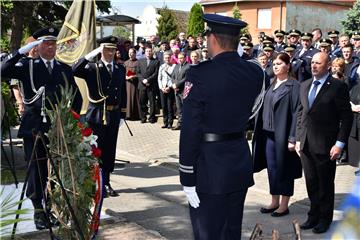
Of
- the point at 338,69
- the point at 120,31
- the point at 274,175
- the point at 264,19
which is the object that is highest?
the point at 264,19

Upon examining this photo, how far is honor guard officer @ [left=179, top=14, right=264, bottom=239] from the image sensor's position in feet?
11.5

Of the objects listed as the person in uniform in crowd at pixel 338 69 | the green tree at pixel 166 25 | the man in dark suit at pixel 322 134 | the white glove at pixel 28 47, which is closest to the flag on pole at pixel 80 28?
the white glove at pixel 28 47

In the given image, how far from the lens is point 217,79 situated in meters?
3.51

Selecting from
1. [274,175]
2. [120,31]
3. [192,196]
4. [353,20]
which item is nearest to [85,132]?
[192,196]

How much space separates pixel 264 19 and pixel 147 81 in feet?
95.7

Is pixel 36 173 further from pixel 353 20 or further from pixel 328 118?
pixel 353 20

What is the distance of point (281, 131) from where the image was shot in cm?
584

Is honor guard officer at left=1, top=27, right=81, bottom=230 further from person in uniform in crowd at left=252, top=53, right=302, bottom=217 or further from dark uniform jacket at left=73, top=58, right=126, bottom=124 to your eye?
person in uniform in crowd at left=252, top=53, right=302, bottom=217

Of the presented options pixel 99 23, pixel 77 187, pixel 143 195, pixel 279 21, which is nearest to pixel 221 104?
pixel 77 187

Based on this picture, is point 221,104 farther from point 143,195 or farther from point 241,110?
point 143,195

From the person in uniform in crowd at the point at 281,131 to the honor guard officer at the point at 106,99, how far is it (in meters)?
1.99

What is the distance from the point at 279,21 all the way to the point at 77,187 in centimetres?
3679

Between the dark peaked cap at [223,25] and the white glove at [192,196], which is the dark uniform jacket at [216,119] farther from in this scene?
the dark peaked cap at [223,25]

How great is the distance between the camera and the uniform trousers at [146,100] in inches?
539
